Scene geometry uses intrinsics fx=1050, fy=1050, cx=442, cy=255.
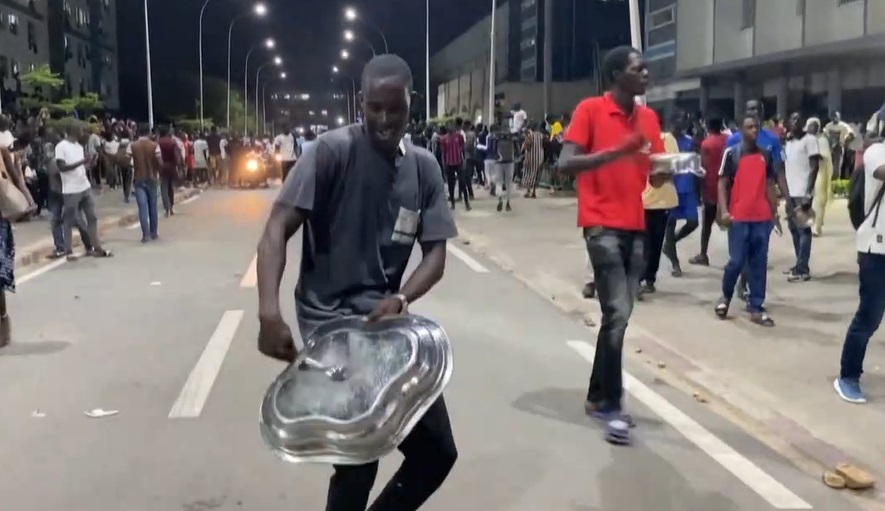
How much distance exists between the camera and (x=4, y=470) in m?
5.39

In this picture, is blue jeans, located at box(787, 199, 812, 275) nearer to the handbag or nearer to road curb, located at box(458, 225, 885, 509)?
road curb, located at box(458, 225, 885, 509)

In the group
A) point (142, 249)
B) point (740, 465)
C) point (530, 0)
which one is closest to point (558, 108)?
point (530, 0)

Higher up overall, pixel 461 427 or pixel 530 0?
pixel 530 0

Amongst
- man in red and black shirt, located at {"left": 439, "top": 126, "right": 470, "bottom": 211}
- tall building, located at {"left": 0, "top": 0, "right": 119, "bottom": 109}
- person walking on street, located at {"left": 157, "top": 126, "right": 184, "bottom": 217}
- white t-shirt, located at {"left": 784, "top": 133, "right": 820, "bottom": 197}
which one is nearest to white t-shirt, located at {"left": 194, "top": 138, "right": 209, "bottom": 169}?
tall building, located at {"left": 0, "top": 0, "right": 119, "bottom": 109}

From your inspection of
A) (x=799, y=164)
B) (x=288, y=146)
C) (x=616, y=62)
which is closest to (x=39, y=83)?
(x=288, y=146)

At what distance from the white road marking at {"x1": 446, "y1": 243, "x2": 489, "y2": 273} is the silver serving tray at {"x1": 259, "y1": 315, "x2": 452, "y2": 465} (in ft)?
31.4

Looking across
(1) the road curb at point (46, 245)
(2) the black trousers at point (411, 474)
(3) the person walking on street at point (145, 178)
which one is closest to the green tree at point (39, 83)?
(1) the road curb at point (46, 245)

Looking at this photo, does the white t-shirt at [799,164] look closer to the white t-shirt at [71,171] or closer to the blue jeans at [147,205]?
the white t-shirt at [71,171]

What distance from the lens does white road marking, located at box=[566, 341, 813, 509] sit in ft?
16.4

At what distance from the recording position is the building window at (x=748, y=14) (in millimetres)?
37344

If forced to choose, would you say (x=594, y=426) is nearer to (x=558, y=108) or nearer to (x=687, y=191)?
(x=687, y=191)

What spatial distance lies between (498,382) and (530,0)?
5508cm

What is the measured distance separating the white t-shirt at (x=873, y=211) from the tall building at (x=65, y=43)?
34835 millimetres

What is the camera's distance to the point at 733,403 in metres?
6.62
